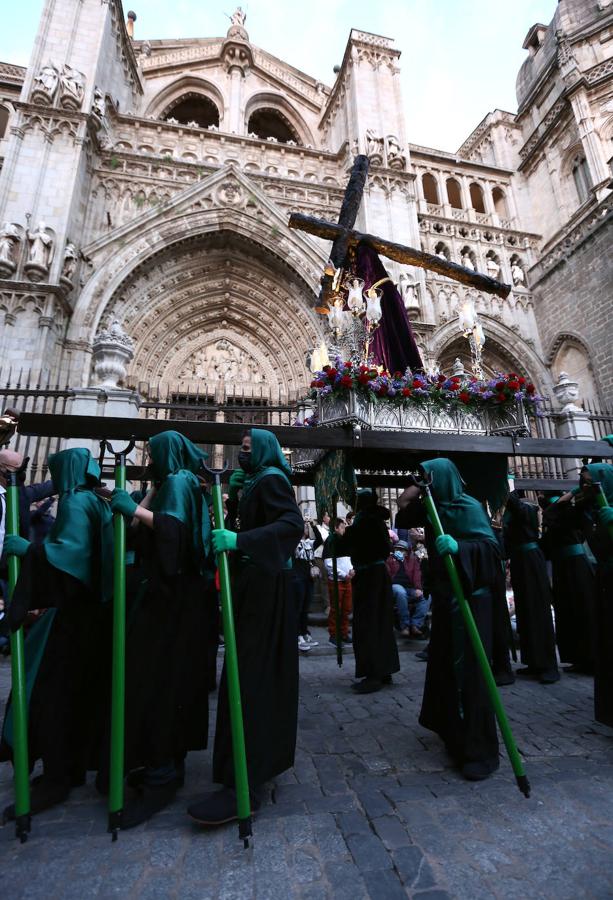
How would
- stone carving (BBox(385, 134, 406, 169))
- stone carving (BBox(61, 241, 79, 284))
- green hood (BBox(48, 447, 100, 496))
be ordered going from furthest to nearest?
stone carving (BBox(385, 134, 406, 169)) < stone carving (BBox(61, 241, 79, 284)) < green hood (BBox(48, 447, 100, 496))

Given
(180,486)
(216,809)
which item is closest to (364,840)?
(216,809)

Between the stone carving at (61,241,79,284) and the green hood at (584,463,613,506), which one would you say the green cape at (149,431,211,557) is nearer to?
the green hood at (584,463,613,506)

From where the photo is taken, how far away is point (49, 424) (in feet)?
12.5

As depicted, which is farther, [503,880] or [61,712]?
[61,712]

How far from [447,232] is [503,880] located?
755 inches

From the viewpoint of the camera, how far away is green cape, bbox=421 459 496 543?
11.0 ft

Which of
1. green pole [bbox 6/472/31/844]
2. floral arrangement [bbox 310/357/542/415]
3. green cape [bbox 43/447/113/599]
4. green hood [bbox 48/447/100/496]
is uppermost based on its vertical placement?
floral arrangement [bbox 310/357/542/415]

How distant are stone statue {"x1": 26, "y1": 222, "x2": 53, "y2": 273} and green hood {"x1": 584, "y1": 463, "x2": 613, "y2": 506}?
13231 millimetres

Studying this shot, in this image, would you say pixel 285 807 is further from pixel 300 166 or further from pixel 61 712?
pixel 300 166

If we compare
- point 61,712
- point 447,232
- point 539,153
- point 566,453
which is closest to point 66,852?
point 61,712

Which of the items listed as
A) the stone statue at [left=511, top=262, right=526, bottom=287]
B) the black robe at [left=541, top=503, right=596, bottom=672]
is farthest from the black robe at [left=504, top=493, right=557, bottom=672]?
the stone statue at [left=511, top=262, right=526, bottom=287]

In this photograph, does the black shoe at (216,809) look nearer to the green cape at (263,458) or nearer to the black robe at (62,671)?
the black robe at (62,671)

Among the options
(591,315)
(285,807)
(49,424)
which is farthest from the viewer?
(591,315)

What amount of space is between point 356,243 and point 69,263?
9212 millimetres
